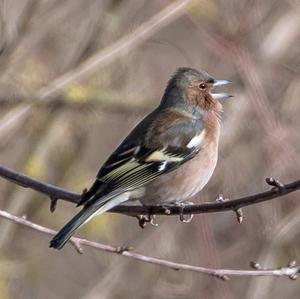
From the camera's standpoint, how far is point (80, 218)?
189 inches

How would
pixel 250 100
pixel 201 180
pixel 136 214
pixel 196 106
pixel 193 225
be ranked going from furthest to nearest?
pixel 193 225, pixel 250 100, pixel 196 106, pixel 201 180, pixel 136 214

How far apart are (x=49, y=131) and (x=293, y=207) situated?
2305 millimetres

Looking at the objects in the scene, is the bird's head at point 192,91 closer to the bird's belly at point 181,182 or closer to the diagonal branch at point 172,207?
the bird's belly at point 181,182

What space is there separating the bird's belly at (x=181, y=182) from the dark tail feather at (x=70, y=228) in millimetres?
597

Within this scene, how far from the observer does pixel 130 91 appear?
7.38 meters

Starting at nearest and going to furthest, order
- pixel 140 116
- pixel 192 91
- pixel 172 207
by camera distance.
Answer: pixel 172 207, pixel 192 91, pixel 140 116

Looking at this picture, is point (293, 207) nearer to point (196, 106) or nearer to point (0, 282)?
point (196, 106)

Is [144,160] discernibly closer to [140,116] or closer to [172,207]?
[172,207]

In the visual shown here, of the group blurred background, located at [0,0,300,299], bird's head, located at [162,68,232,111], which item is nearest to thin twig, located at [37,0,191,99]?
blurred background, located at [0,0,300,299]

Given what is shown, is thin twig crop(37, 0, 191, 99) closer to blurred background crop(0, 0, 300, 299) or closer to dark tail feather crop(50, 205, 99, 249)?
blurred background crop(0, 0, 300, 299)

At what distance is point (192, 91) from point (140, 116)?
54.0 inches

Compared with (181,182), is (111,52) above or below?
above

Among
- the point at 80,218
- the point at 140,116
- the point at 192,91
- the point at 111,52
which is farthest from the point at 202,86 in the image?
the point at 80,218

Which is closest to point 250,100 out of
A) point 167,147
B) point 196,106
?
point 196,106
